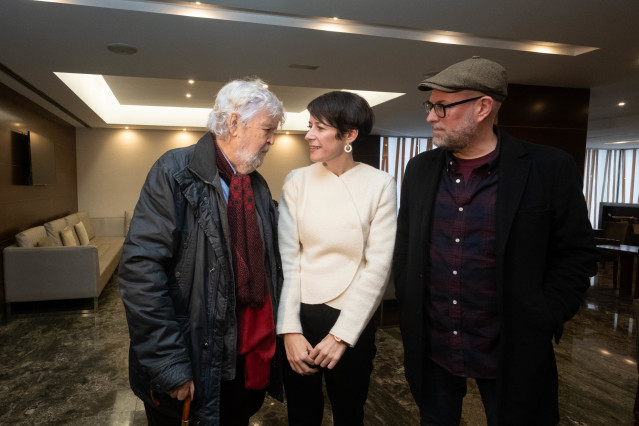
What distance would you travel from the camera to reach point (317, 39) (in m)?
3.65

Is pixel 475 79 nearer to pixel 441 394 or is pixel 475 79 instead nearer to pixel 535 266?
pixel 535 266

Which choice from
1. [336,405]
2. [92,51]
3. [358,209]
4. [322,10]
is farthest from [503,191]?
[92,51]

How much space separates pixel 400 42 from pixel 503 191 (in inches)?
113

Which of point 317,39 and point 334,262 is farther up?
point 317,39

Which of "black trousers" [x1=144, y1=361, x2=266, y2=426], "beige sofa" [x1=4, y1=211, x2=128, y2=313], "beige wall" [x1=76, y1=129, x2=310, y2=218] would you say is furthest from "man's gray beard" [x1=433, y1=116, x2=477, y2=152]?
"beige wall" [x1=76, y1=129, x2=310, y2=218]

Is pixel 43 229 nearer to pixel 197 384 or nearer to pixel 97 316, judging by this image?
pixel 97 316

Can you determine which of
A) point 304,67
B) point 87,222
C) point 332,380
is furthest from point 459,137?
point 87,222

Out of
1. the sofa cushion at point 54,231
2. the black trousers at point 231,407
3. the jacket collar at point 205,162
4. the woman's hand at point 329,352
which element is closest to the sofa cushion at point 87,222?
the sofa cushion at point 54,231

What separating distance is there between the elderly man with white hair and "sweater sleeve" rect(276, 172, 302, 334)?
48 mm

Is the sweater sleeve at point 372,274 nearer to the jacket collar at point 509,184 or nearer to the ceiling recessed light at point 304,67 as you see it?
the jacket collar at point 509,184

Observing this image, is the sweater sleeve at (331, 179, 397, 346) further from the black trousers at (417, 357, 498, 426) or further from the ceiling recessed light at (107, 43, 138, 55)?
the ceiling recessed light at (107, 43, 138, 55)

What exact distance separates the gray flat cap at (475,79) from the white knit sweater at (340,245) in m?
0.38

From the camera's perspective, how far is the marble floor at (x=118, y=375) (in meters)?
2.68

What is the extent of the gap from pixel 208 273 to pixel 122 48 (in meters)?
3.47
